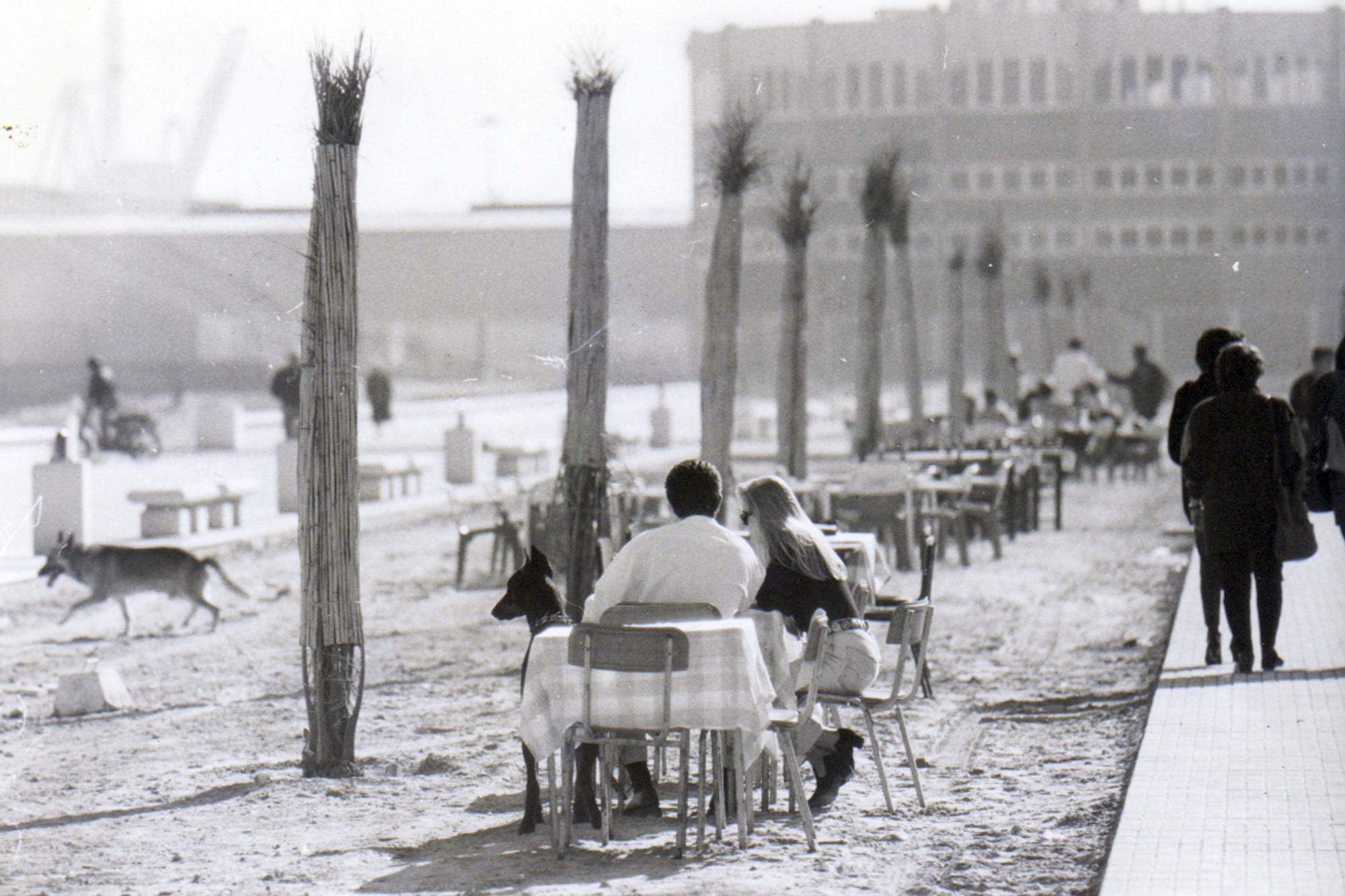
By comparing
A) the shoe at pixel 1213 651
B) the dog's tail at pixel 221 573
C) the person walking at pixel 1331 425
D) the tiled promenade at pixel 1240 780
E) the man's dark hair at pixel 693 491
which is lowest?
the tiled promenade at pixel 1240 780

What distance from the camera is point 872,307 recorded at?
1830 centimetres

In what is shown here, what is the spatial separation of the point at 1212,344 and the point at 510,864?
170 inches

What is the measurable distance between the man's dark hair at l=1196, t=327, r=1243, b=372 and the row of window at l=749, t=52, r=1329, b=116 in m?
47.4

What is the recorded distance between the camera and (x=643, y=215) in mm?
57562

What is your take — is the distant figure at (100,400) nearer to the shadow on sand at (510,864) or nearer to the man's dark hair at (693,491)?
the shadow on sand at (510,864)

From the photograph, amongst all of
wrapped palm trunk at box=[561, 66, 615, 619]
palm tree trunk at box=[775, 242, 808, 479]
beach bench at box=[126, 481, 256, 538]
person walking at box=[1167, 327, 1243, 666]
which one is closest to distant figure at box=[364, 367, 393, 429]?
beach bench at box=[126, 481, 256, 538]

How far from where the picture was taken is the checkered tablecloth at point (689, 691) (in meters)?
5.48

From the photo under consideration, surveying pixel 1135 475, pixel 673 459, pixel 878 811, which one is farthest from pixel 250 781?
pixel 673 459

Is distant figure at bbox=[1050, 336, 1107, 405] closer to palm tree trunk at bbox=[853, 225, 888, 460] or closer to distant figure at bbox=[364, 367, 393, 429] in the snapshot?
palm tree trunk at bbox=[853, 225, 888, 460]

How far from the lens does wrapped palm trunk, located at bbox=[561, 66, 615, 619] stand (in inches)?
368

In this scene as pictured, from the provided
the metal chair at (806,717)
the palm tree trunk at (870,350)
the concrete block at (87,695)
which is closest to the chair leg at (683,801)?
the metal chair at (806,717)

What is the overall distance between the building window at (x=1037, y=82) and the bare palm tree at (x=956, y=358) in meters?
30.3

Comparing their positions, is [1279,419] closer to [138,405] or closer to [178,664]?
[178,664]

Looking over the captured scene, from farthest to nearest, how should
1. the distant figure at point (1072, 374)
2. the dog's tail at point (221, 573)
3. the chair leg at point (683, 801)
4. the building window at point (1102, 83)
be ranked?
the building window at point (1102, 83) → the distant figure at point (1072, 374) → the dog's tail at point (221, 573) → the chair leg at point (683, 801)
